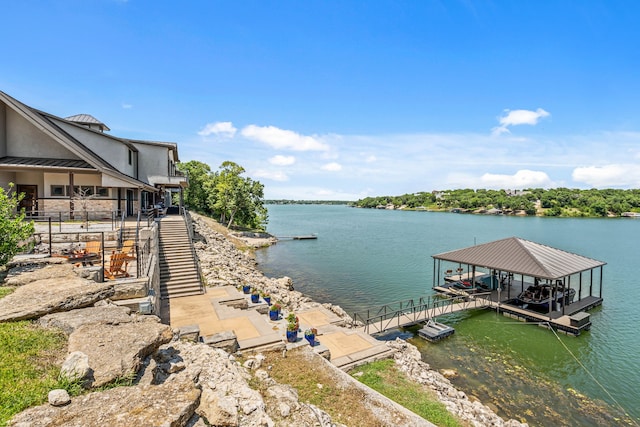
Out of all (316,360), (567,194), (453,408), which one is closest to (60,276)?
(316,360)

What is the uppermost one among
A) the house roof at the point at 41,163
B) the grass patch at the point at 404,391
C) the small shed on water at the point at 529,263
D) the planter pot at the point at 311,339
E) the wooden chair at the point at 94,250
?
the house roof at the point at 41,163

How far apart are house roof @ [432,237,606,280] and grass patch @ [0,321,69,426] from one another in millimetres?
19597

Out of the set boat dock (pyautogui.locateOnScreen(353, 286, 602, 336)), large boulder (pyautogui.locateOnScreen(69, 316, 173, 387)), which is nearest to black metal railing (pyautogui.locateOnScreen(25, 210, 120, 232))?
large boulder (pyautogui.locateOnScreen(69, 316, 173, 387))

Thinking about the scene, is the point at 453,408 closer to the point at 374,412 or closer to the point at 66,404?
the point at 374,412

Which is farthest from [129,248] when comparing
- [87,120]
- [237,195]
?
[237,195]

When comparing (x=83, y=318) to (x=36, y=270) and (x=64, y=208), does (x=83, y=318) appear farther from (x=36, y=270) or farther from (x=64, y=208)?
(x=64, y=208)

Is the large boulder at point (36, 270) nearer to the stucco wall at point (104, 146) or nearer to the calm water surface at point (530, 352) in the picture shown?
the calm water surface at point (530, 352)

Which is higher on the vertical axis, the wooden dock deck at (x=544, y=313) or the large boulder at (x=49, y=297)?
the large boulder at (x=49, y=297)

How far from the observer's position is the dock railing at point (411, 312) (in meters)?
15.5

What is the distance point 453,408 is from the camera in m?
8.80

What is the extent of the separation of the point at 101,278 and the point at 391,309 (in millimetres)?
15755

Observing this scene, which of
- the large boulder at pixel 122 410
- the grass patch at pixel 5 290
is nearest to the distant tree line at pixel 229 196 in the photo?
the grass patch at pixel 5 290

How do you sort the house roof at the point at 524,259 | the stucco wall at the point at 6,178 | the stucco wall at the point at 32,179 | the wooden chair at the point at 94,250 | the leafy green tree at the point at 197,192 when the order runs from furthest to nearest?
the leafy green tree at the point at 197,192 → the stucco wall at the point at 32,179 → the stucco wall at the point at 6,178 → the house roof at the point at 524,259 → the wooden chair at the point at 94,250

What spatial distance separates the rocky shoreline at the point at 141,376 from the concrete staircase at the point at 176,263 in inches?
215
